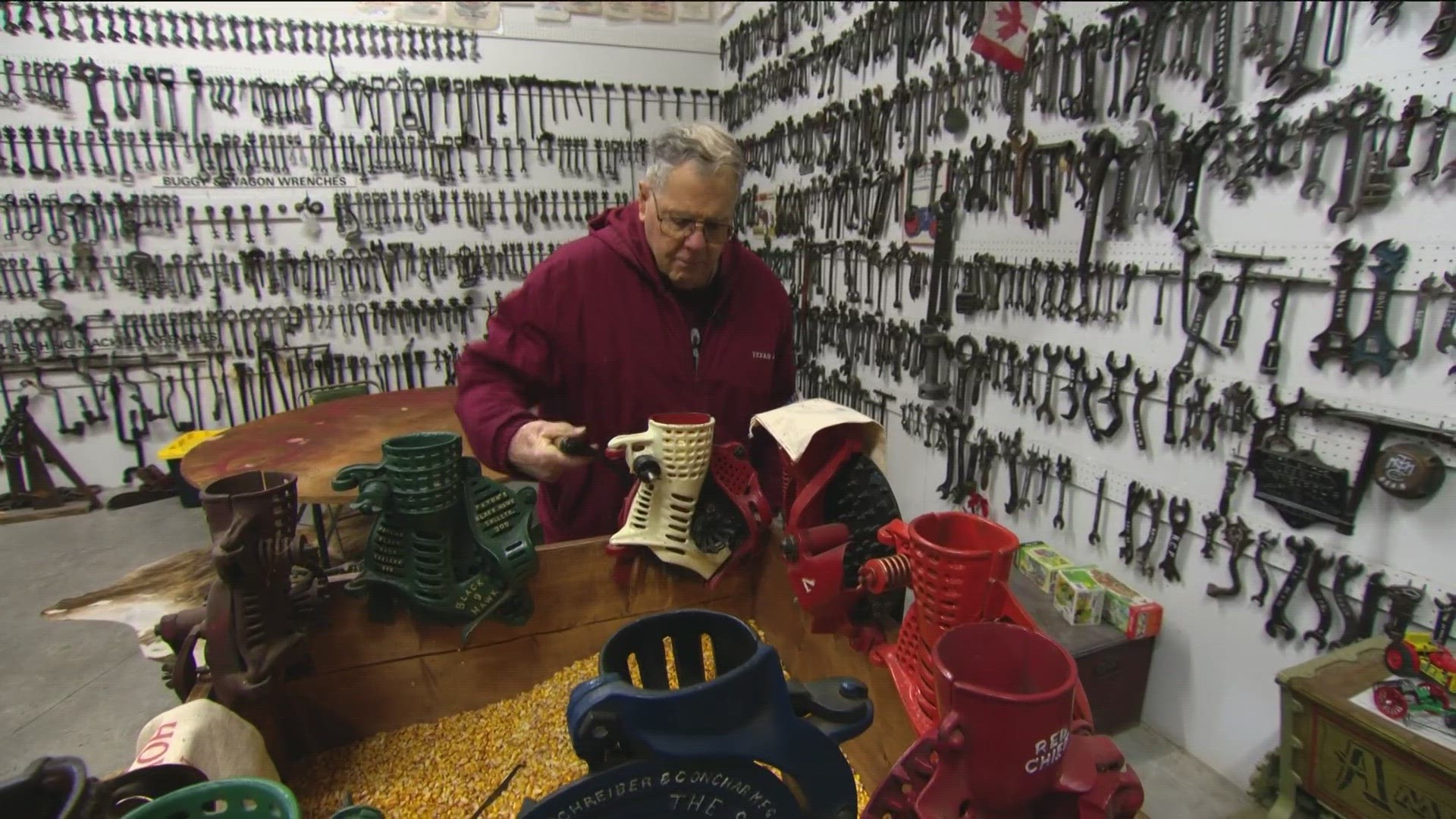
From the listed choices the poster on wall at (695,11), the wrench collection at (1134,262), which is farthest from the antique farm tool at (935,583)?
the poster on wall at (695,11)

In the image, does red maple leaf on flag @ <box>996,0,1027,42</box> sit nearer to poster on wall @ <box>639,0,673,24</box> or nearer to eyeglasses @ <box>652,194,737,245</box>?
eyeglasses @ <box>652,194,737,245</box>

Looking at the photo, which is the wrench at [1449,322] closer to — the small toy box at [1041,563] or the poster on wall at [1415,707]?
the poster on wall at [1415,707]

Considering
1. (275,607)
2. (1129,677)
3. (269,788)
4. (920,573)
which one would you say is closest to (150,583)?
(275,607)

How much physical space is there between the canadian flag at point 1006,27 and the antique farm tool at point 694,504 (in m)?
1.65

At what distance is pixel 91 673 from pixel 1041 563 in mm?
3394

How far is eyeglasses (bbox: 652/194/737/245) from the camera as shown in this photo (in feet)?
5.41

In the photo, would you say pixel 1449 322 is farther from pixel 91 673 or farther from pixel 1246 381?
pixel 91 673

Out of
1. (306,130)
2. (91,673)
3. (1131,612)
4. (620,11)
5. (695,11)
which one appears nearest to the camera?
(1131,612)

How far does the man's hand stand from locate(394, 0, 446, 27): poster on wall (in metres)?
3.98

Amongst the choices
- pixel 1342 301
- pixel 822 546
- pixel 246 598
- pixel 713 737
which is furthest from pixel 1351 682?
pixel 246 598

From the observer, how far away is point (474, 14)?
439 centimetres

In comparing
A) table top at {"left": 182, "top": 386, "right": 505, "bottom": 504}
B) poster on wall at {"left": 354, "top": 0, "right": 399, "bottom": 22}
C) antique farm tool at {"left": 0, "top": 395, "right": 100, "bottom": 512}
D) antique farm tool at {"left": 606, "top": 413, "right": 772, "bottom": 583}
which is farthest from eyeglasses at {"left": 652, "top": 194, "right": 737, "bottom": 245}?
antique farm tool at {"left": 0, "top": 395, "right": 100, "bottom": 512}

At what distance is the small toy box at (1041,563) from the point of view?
2270 mm

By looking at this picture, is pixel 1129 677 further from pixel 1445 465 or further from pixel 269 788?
pixel 269 788
